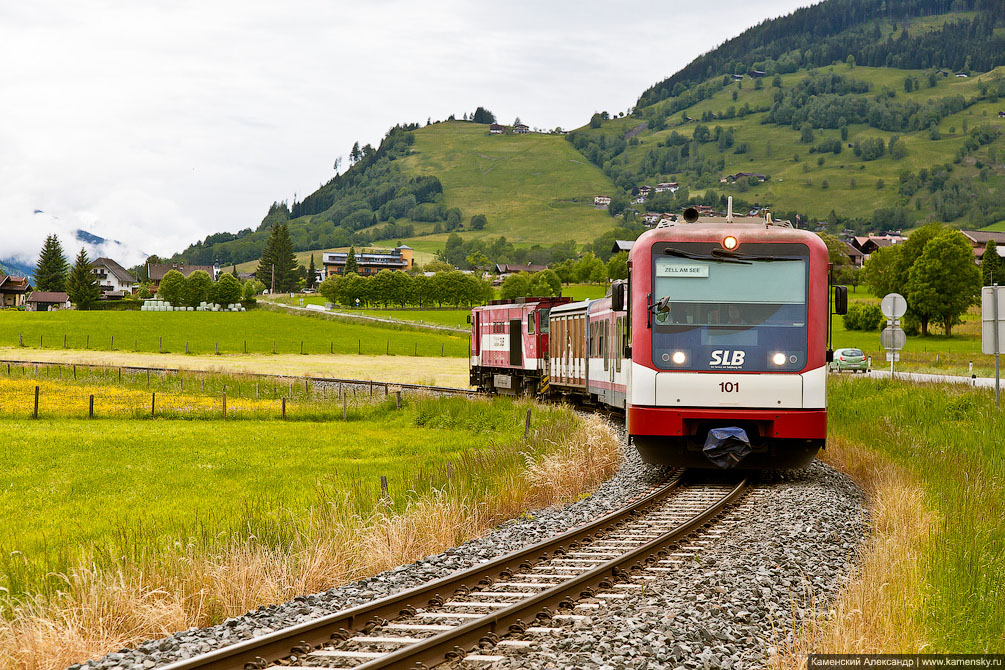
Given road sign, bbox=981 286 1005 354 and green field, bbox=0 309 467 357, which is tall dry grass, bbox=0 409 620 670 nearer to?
road sign, bbox=981 286 1005 354

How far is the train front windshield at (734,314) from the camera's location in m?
14.3

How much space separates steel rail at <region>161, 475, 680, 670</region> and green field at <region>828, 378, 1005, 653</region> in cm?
343

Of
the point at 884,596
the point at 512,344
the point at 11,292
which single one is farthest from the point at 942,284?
the point at 11,292

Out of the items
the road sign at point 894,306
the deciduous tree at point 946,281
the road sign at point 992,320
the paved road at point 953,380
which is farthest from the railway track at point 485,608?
the deciduous tree at point 946,281

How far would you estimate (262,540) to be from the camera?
11070mm

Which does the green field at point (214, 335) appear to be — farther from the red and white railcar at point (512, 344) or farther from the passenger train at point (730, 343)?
the passenger train at point (730, 343)

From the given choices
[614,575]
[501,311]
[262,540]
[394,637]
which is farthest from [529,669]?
[501,311]

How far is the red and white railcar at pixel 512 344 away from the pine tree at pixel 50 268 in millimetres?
155637

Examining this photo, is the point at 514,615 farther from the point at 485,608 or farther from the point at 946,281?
the point at 946,281

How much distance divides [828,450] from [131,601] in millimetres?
14576

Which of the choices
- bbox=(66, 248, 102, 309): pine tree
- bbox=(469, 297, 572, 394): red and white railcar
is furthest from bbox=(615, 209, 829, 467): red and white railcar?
bbox=(66, 248, 102, 309): pine tree

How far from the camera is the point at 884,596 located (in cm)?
718

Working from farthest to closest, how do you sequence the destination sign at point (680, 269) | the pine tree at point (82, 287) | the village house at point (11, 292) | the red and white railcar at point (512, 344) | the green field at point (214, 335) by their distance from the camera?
the village house at point (11, 292)
the pine tree at point (82, 287)
the green field at point (214, 335)
the red and white railcar at point (512, 344)
the destination sign at point (680, 269)

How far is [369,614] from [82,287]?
520 feet
